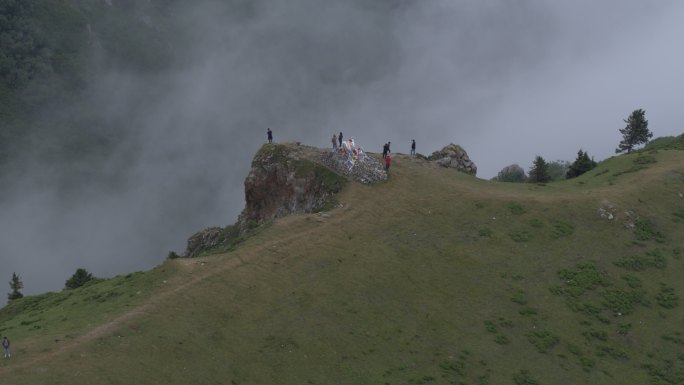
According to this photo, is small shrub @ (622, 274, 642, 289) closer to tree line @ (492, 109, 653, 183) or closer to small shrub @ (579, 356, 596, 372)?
small shrub @ (579, 356, 596, 372)

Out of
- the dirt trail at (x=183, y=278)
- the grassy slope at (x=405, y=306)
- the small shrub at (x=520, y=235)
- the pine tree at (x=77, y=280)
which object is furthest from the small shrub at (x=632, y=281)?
the pine tree at (x=77, y=280)

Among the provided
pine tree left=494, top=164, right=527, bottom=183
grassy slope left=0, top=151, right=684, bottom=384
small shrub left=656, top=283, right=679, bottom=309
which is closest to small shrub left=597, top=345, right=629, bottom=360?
grassy slope left=0, top=151, right=684, bottom=384

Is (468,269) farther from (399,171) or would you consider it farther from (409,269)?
(399,171)

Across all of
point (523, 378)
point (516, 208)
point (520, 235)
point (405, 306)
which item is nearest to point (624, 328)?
point (523, 378)

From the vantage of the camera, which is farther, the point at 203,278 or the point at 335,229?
the point at 335,229

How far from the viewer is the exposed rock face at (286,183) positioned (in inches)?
2184

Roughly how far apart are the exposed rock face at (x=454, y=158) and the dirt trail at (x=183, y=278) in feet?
70.1

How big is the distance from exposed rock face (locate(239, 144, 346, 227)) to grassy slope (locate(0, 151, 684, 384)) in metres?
4.04

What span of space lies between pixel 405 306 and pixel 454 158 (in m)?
31.5

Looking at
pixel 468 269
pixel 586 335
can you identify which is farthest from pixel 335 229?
pixel 586 335

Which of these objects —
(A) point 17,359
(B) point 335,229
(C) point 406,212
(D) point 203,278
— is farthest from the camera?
(C) point 406,212

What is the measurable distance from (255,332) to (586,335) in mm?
20009

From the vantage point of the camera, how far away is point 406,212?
50469 mm

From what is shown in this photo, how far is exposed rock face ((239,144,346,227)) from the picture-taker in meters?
55.5
